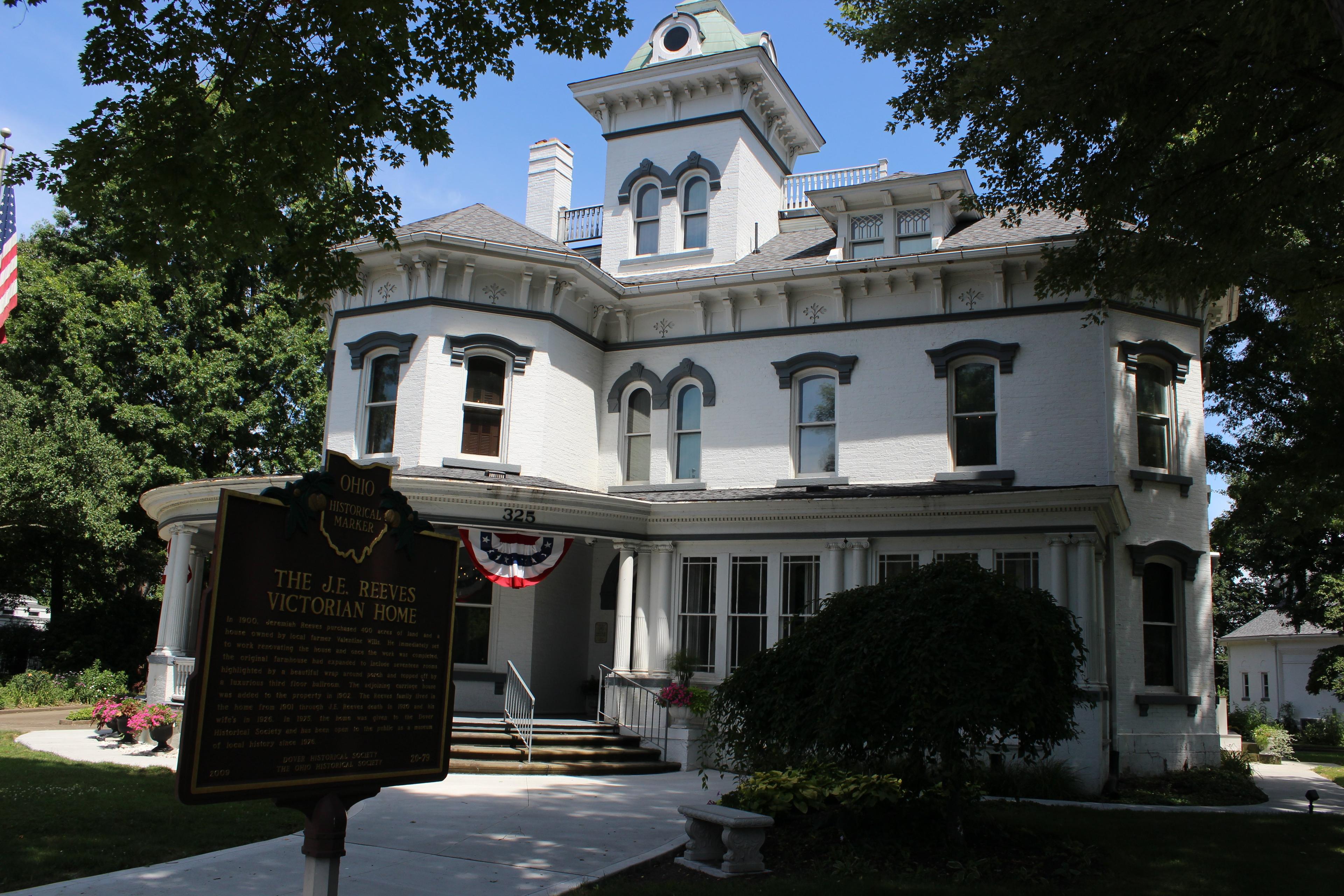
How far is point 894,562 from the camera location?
55.9 ft

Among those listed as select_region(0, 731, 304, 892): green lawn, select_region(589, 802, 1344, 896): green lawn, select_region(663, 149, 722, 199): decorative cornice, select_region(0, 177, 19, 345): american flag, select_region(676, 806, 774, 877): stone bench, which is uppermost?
select_region(663, 149, 722, 199): decorative cornice

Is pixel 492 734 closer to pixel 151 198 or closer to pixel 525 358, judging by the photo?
pixel 525 358

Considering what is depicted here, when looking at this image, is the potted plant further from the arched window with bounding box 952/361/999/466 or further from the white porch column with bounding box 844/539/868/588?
the arched window with bounding box 952/361/999/466

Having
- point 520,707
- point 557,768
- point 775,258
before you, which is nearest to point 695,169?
point 775,258

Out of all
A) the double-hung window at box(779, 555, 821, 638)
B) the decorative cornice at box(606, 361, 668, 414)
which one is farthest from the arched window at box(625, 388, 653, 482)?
the double-hung window at box(779, 555, 821, 638)

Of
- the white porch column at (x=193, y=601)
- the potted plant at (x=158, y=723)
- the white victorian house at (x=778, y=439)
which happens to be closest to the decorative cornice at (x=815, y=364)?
the white victorian house at (x=778, y=439)

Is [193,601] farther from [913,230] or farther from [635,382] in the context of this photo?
[913,230]

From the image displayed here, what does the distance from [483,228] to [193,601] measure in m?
9.07

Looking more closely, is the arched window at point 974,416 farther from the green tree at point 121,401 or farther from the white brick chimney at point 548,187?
the green tree at point 121,401

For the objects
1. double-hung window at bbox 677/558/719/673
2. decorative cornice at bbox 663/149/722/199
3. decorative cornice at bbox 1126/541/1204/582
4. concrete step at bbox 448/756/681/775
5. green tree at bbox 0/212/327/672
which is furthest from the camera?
green tree at bbox 0/212/327/672

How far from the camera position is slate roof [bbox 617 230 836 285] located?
20.3 m

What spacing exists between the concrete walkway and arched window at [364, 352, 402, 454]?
720 cm

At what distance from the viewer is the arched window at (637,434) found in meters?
20.4

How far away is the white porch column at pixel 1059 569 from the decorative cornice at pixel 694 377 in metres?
6.88
